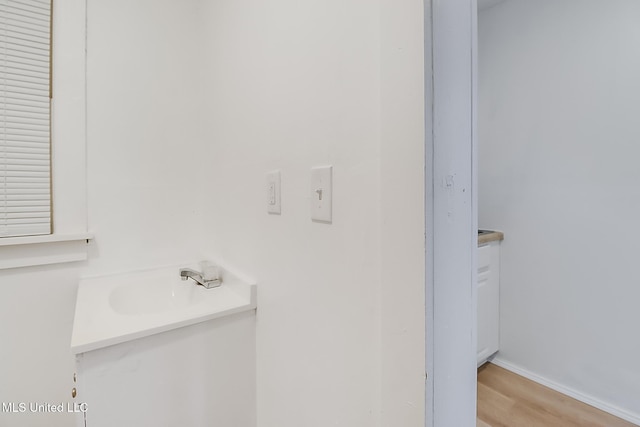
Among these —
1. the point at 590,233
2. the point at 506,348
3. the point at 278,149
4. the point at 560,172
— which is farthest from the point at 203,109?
the point at 506,348

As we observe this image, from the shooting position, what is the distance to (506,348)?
1805mm

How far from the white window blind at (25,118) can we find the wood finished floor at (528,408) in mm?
2098

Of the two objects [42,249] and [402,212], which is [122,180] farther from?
[402,212]

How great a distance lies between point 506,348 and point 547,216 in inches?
32.9

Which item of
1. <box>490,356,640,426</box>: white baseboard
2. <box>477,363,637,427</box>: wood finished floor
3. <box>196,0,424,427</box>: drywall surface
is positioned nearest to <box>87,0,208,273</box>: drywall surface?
<box>196,0,424,427</box>: drywall surface

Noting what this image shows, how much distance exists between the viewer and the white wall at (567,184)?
140cm

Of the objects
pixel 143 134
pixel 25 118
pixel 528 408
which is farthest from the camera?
pixel 528 408

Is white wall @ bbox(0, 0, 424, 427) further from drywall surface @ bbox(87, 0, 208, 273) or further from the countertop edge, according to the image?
the countertop edge

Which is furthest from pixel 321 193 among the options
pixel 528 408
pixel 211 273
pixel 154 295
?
pixel 528 408

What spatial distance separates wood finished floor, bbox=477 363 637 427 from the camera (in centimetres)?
138

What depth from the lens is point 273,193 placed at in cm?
82

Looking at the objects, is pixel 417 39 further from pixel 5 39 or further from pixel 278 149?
pixel 5 39

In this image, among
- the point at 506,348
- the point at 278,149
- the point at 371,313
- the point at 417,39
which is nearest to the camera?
the point at 417,39

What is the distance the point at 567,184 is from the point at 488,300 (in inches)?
29.9
